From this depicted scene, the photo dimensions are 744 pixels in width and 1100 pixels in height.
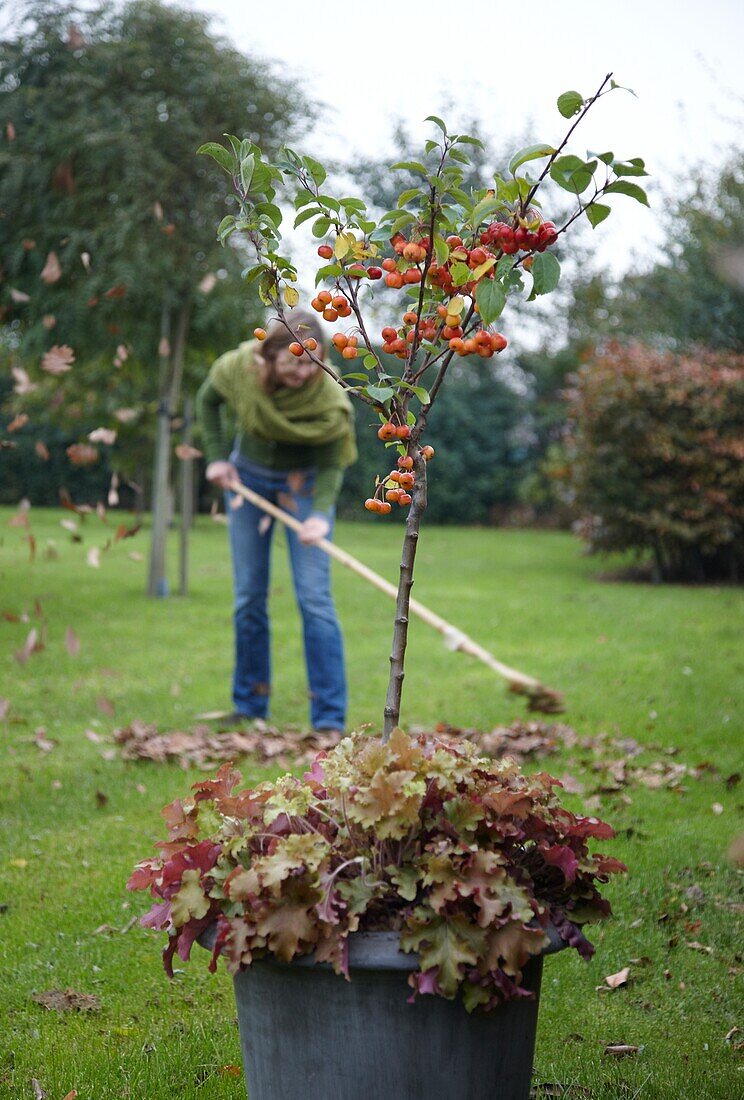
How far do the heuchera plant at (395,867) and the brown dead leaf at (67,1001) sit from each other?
0.89 meters

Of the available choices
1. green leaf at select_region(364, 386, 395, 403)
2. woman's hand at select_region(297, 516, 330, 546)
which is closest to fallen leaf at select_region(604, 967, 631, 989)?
green leaf at select_region(364, 386, 395, 403)

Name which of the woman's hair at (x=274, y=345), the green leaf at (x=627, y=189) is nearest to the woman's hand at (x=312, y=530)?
the woman's hair at (x=274, y=345)

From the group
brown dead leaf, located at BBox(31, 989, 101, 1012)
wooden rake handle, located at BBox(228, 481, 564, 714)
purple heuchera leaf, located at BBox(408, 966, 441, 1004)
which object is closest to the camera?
purple heuchera leaf, located at BBox(408, 966, 441, 1004)

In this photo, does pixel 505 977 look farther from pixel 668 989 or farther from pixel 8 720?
pixel 8 720

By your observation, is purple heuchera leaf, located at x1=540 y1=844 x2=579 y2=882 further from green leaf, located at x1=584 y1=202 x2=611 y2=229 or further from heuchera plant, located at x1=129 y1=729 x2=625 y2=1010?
green leaf, located at x1=584 y1=202 x2=611 y2=229

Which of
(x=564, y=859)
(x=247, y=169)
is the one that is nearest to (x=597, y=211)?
(x=247, y=169)

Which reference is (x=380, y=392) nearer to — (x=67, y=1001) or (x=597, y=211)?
(x=597, y=211)

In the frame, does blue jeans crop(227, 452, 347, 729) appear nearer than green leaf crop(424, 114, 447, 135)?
No

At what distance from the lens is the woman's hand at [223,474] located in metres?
4.95

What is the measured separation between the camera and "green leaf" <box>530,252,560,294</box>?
1805mm

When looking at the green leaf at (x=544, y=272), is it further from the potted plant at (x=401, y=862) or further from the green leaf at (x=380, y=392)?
the green leaf at (x=380, y=392)

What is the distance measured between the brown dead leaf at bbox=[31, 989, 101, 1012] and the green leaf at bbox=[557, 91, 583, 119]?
227 centimetres

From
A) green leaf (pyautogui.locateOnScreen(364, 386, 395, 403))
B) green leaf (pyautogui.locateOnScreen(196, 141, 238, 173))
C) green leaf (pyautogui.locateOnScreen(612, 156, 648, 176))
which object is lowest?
green leaf (pyautogui.locateOnScreen(364, 386, 395, 403))

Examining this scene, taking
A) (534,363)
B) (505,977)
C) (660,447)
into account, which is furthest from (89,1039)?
(534,363)
